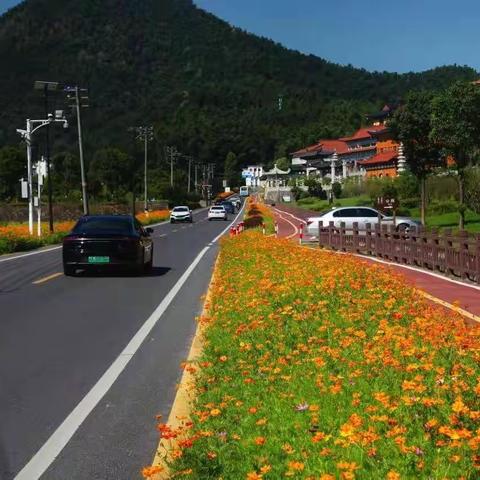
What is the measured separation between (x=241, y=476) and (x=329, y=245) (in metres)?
25.2

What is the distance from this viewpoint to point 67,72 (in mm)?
161250

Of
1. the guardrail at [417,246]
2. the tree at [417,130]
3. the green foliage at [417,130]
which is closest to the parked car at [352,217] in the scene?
the tree at [417,130]

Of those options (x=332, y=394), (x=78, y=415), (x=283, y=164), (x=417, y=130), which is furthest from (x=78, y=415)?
(x=283, y=164)

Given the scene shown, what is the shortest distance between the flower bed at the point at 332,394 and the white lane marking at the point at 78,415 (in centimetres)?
83

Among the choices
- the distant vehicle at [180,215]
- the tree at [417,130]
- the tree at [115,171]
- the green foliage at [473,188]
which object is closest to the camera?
the green foliage at [473,188]

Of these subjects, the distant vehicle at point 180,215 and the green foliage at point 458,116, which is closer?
the green foliage at point 458,116

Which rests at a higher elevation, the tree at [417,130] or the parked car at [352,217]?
the tree at [417,130]

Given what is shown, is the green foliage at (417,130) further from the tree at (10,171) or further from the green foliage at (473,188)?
the tree at (10,171)

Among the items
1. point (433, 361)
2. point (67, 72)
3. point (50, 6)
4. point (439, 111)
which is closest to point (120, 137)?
point (67, 72)

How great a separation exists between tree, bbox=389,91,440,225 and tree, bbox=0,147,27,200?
254 ft

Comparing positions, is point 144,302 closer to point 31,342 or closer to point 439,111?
point 31,342

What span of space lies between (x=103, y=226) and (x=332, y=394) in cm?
1405

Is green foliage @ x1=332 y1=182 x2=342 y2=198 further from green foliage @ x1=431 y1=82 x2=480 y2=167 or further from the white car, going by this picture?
green foliage @ x1=431 y1=82 x2=480 y2=167

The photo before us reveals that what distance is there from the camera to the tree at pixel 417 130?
34156mm
